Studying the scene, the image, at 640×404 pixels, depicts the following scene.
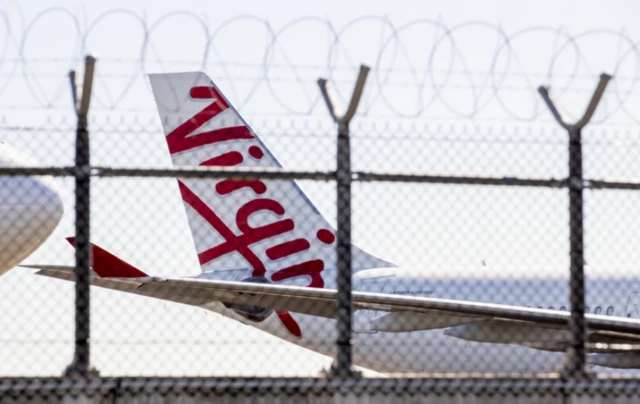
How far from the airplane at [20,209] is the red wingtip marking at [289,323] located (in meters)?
5.47

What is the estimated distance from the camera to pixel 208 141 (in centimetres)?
1911

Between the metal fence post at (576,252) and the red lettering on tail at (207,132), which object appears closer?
the metal fence post at (576,252)

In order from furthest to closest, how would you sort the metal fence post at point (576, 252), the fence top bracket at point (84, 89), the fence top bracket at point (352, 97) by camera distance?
the metal fence post at point (576, 252) < the fence top bracket at point (352, 97) < the fence top bracket at point (84, 89)

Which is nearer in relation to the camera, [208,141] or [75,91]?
[75,91]

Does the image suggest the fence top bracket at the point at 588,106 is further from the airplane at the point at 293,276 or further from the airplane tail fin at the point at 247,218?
the airplane tail fin at the point at 247,218

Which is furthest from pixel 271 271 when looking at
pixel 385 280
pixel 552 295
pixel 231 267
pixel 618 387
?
pixel 618 387

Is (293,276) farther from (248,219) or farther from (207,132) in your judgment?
(207,132)

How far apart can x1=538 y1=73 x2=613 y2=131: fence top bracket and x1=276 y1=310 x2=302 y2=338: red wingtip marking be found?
44.0 ft

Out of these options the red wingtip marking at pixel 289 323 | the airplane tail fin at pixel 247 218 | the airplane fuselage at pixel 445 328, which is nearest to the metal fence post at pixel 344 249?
the airplane fuselage at pixel 445 328

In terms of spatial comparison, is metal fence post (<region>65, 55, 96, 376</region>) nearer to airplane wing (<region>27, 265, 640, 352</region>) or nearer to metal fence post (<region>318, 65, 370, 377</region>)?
metal fence post (<region>318, 65, 370, 377</region>)

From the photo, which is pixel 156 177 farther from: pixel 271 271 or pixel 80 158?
pixel 271 271

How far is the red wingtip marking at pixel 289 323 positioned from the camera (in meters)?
19.4

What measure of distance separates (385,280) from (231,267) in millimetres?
2696

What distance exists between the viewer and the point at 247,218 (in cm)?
1934
